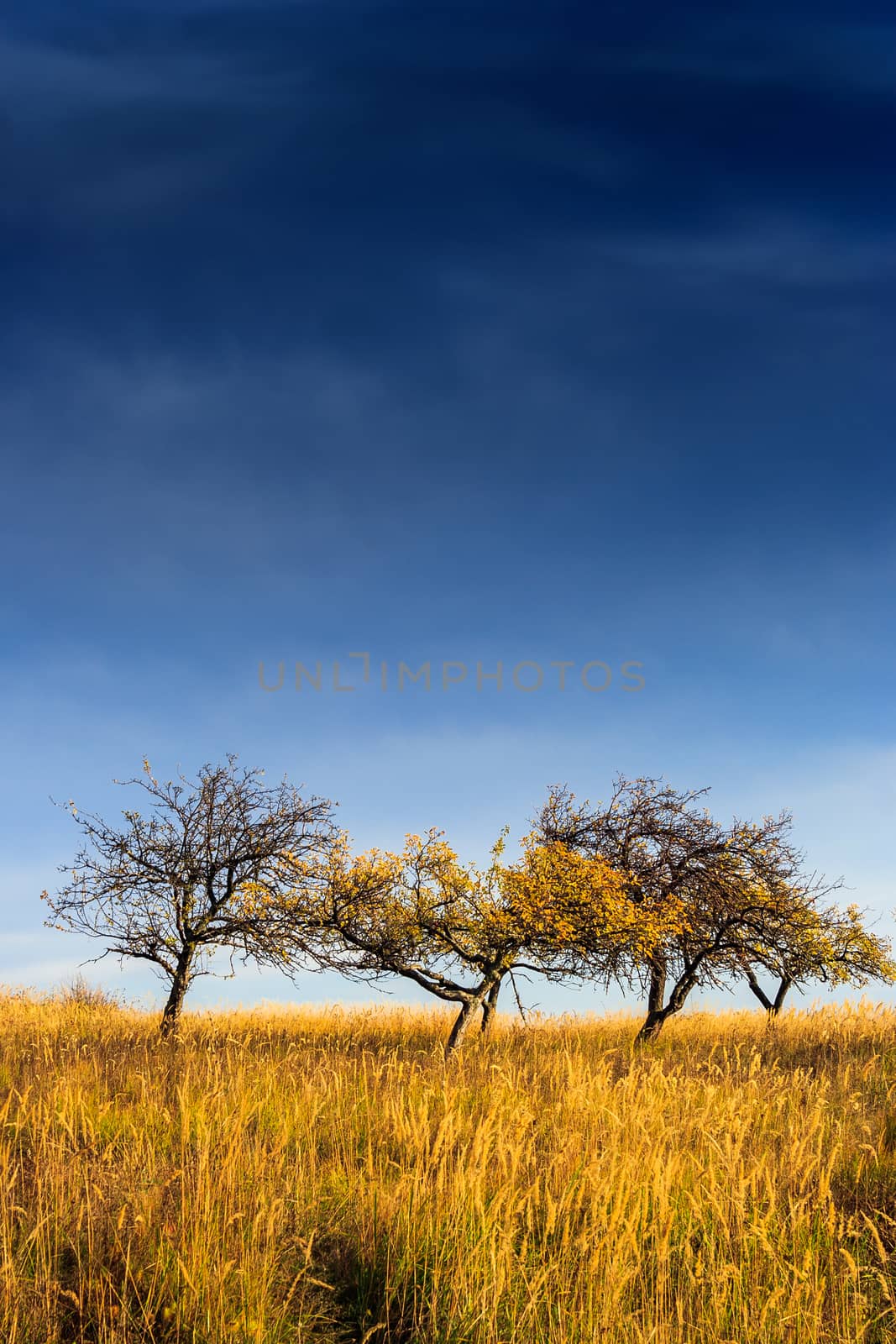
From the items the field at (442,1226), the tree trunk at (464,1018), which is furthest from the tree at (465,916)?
the field at (442,1226)

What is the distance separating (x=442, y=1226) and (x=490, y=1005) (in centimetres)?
1174

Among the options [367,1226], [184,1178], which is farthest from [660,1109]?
[184,1178]

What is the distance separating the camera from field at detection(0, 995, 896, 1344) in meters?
4.14

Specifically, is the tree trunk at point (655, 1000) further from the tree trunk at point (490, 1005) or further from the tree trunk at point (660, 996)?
the tree trunk at point (490, 1005)

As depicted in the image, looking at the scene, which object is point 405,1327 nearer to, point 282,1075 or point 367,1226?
point 367,1226

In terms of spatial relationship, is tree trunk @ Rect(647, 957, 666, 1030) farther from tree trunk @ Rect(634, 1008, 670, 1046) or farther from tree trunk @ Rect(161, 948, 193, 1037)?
tree trunk @ Rect(161, 948, 193, 1037)

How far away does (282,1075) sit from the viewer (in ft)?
33.4

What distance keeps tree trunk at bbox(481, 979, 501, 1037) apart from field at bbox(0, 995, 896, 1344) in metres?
7.57

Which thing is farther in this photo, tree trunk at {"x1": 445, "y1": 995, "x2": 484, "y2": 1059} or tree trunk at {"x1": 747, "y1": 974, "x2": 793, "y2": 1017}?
tree trunk at {"x1": 747, "y1": 974, "x2": 793, "y2": 1017}

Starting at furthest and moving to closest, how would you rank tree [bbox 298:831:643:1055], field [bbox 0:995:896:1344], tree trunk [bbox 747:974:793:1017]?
tree trunk [bbox 747:974:793:1017] → tree [bbox 298:831:643:1055] → field [bbox 0:995:896:1344]

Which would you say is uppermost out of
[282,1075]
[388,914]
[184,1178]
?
[388,914]

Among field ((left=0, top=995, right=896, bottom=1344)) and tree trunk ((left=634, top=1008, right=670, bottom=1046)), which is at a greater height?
field ((left=0, top=995, right=896, bottom=1344))

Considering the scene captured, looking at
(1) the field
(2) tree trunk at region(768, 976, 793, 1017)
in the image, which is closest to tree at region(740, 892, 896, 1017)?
(2) tree trunk at region(768, 976, 793, 1017)

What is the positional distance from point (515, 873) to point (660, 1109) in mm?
8279
